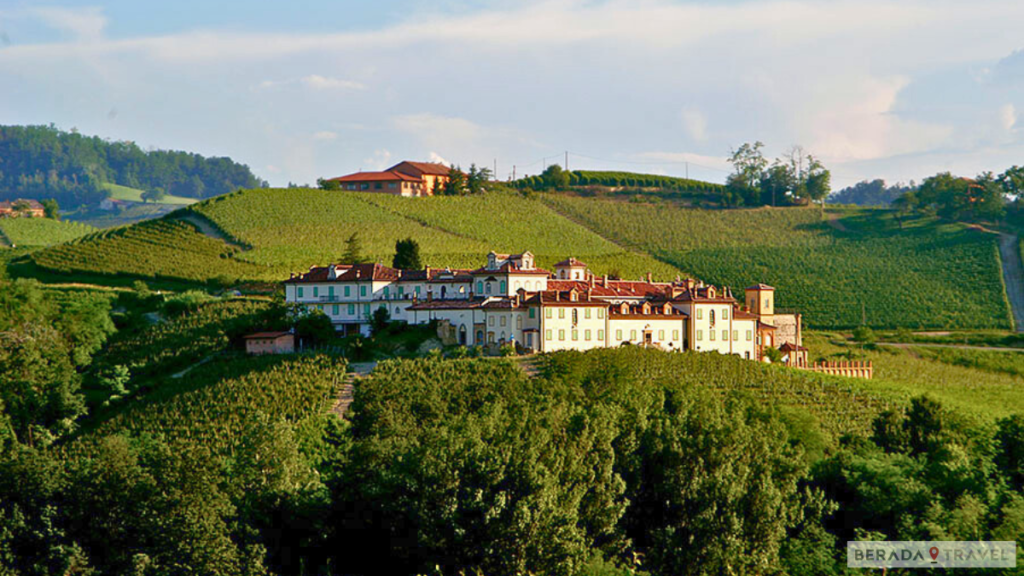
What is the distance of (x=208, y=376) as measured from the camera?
57344 mm

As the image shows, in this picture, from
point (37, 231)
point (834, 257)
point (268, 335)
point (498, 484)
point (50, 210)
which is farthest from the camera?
point (50, 210)

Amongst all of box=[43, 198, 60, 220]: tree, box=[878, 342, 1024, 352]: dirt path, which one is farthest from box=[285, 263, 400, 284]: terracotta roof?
box=[43, 198, 60, 220]: tree

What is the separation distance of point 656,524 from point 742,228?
8230 centimetres

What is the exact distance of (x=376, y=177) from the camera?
409 ft

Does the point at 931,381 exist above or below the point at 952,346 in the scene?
below

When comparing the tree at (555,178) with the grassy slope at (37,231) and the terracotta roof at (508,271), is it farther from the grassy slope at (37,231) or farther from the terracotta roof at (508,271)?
the terracotta roof at (508,271)

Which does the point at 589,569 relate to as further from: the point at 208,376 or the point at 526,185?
the point at 526,185

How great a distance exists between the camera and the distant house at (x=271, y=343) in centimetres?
6128

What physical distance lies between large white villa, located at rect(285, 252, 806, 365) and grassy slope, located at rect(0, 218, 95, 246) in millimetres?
60896

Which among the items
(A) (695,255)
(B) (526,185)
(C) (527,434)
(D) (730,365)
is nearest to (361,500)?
(C) (527,434)

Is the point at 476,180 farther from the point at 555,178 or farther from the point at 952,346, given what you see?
the point at 952,346

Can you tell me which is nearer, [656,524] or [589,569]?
[589,569]

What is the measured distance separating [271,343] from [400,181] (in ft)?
206

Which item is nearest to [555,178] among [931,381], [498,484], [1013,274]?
[1013,274]
